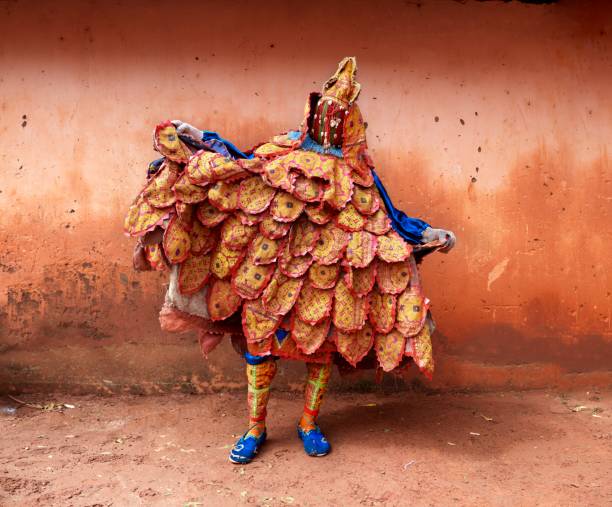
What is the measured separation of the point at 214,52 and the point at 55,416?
7.71 ft

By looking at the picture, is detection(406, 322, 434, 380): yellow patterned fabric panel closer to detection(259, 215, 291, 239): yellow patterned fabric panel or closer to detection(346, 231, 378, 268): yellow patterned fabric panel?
detection(346, 231, 378, 268): yellow patterned fabric panel

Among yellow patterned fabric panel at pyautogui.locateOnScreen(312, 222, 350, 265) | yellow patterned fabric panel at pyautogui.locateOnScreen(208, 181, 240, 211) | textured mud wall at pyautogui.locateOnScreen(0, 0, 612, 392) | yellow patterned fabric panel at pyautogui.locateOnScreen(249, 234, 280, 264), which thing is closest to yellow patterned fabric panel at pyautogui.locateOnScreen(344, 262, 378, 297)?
yellow patterned fabric panel at pyautogui.locateOnScreen(312, 222, 350, 265)

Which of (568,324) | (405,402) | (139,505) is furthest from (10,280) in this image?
(568,324)

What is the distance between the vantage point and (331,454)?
350 centimetres

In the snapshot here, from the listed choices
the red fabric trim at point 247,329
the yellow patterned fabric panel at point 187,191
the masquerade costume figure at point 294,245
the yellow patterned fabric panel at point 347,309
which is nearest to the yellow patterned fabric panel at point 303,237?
the masquerade costume figure at point 294,245

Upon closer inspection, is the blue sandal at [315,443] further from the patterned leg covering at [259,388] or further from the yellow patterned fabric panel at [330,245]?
the yellow patterned fabric panel at [330,245]

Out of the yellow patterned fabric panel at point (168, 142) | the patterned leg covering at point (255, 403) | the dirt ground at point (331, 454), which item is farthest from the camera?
the patterned leg covering at point (255, 403)

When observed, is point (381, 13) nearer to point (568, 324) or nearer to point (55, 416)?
point (568, 324)

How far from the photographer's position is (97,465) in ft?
11.1

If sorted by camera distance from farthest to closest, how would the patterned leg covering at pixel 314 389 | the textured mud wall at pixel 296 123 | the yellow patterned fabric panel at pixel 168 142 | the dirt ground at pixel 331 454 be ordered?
the textured mud wall at pixel 296 123
the patterned leg covering at pixel 314 389
the dirt ground at pixel 331 454
the yellow patterned fabric panel at pixel 168 142

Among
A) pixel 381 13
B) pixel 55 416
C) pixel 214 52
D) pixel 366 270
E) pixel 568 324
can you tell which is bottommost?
pixel 55 416

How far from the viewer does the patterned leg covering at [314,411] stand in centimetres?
346

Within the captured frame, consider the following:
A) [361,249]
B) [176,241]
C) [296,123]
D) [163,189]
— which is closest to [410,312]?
[361,249]

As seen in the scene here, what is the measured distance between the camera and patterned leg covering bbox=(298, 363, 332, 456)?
11.4ft
